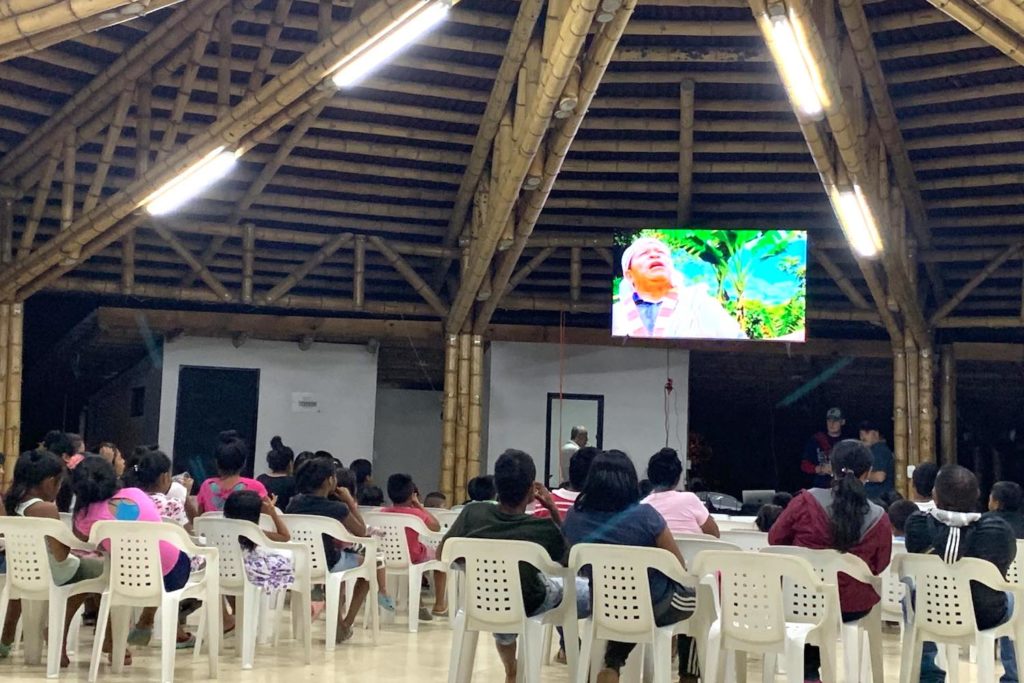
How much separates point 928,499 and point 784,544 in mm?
3006

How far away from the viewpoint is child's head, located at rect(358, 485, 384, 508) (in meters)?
9.87

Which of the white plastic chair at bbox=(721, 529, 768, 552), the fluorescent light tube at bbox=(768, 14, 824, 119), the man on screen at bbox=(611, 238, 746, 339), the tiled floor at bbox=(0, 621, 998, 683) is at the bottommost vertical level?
the tiled floor at bbox=(0, 621, 998, 683)

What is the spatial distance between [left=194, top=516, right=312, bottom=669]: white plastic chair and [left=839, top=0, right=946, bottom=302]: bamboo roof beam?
673 centimetres

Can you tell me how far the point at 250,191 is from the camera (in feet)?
43.0

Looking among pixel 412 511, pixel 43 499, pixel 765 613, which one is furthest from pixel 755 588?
pixel 43 499

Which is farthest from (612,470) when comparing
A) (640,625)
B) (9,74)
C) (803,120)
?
(9,74)

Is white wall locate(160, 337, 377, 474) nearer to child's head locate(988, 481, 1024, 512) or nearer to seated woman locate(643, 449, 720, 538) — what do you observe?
seated woman locate(643, 449, 720, 538)

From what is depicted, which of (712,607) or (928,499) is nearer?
(712,607)

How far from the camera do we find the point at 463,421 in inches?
546

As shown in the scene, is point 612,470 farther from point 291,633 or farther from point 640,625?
point 291,633

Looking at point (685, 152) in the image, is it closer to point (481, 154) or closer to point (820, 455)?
point (481, 154)

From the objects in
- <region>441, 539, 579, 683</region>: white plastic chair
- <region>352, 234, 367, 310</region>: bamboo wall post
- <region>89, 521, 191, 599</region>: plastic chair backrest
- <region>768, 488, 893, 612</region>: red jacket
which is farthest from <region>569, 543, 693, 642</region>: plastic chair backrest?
<region>352, 234, 367, 310</region>: bamboo wall post

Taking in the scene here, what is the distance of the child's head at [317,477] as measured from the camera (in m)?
7.86

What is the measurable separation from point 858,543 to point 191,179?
704 cm
